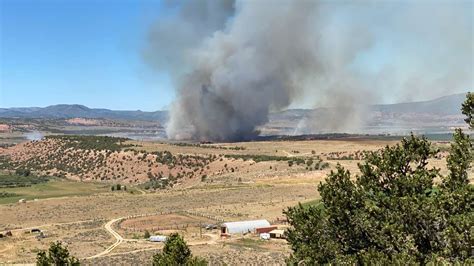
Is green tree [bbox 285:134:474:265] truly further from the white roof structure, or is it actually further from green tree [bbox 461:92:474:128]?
the white roof structure

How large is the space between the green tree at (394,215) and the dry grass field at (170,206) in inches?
735

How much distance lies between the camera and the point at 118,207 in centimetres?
6412

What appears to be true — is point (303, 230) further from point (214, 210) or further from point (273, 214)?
point (214, 210)

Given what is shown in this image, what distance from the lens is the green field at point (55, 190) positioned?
75.6 m

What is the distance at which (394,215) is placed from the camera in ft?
54.9

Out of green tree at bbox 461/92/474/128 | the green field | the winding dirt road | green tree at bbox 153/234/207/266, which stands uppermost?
green tree at bbox 461/92/474/128

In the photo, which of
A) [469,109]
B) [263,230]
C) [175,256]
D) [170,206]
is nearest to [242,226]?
[263,230]

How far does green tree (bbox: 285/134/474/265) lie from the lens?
52.1 feet

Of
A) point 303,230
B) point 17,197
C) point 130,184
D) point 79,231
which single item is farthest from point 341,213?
point 130,184

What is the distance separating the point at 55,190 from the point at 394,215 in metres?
73.1

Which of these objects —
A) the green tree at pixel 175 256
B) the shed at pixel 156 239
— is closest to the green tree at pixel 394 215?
the green tree at pixel 175 256

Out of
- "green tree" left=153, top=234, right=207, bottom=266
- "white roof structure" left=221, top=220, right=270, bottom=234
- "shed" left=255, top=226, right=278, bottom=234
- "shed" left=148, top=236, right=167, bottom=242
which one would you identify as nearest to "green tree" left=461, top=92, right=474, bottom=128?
"green tree" left=153, top=234, right=207, bottom=266

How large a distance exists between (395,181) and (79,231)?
39.0 metres

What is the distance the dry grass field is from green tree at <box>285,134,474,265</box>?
1868 centimetres
